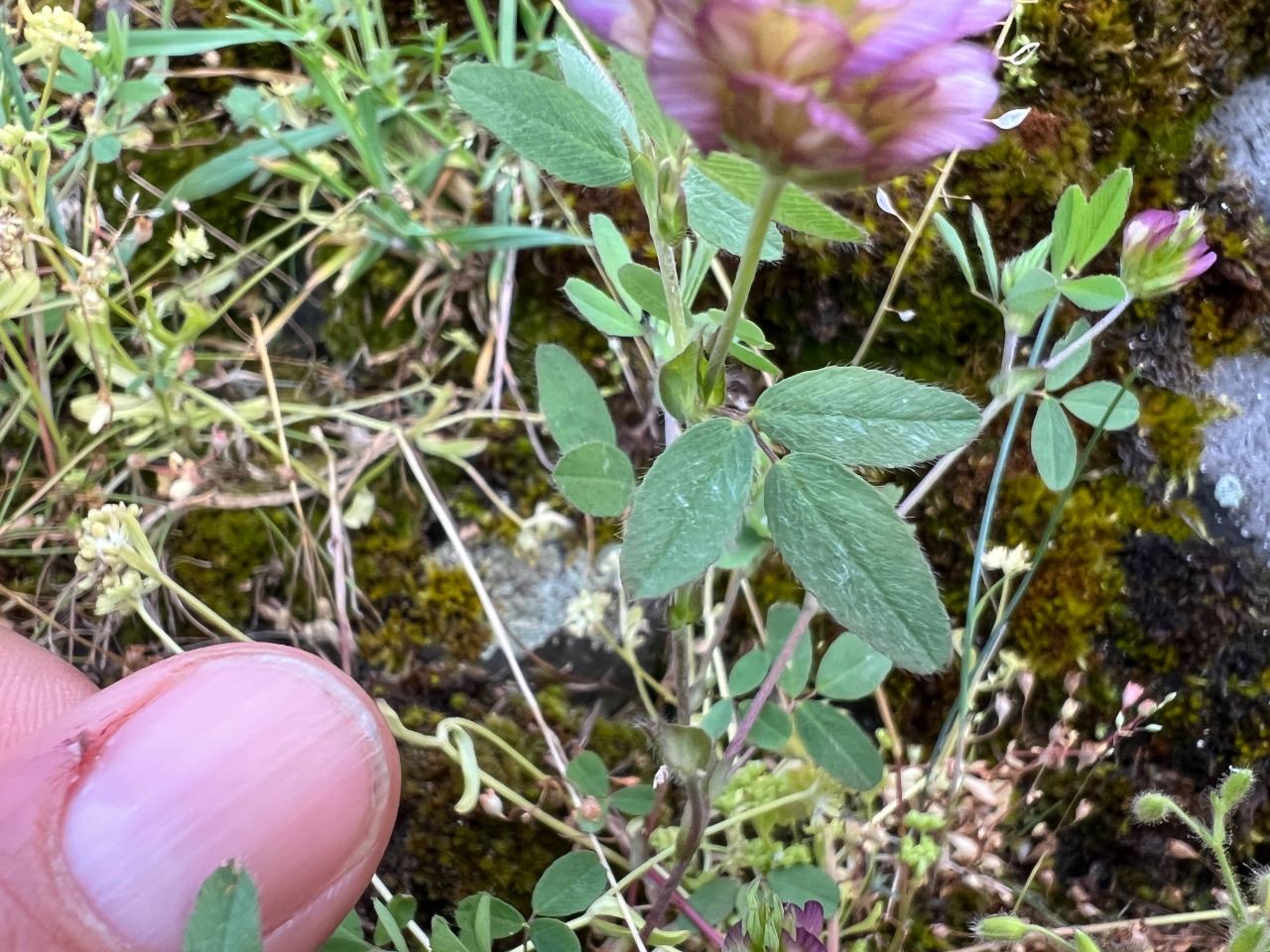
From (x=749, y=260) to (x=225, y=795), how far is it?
0.73 metres

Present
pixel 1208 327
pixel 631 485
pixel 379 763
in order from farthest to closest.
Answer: pixel 1208 327, pixel 379 763, pixel 631 485

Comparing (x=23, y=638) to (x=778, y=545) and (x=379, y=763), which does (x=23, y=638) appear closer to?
(x=379, y=763)

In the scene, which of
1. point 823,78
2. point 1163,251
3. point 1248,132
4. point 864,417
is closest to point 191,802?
point 864,417

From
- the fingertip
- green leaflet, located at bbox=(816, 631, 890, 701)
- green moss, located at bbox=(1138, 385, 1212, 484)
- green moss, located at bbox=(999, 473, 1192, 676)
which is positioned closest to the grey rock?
green moss, located at bbox=(1138, 385, 1212, 484)

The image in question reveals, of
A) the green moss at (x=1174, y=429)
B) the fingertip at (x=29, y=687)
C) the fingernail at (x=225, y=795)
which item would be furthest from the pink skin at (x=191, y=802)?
the green moss at (x=1174, y=429)

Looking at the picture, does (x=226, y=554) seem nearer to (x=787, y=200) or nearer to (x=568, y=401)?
(x=568, y=401)

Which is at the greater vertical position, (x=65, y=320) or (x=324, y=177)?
(x=324, y=177)

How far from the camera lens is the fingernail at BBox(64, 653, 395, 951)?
805 millimetres

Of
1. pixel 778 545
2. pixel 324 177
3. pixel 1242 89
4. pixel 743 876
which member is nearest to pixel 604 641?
pixel 743 876

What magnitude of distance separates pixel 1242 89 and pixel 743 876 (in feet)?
4.19

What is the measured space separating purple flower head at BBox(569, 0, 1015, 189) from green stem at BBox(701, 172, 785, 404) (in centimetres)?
2

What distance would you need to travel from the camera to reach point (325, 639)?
119 centimetres

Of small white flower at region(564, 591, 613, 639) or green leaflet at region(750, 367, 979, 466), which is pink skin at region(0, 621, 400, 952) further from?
green leaflet at region(750, 367, 979, 466)

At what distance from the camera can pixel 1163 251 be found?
836 mm
